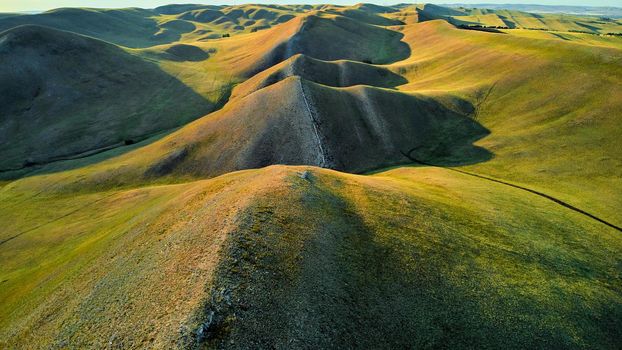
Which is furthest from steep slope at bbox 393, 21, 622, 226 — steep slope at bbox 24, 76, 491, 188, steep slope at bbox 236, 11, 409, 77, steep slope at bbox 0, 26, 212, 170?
steep slope at bbox 0, 26, 212, 170

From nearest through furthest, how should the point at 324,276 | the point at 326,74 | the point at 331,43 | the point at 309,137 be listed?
the point at 324,276 → the point at 309,137 → the point at 326,74 → the point at 331,43

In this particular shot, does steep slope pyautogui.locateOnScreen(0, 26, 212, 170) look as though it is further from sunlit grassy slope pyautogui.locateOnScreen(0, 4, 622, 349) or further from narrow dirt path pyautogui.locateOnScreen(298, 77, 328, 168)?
narrow dirt path pyautogui.locateOnScreen(298, 77, 328, 168)

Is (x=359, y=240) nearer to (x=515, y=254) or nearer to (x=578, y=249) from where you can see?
(x=515, y=254)

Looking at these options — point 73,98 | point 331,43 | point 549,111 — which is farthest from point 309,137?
point 331,43

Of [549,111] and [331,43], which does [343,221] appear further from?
[331,43]

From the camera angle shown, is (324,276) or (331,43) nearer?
(324,276)

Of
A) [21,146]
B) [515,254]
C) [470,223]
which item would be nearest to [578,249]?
[515,254]
